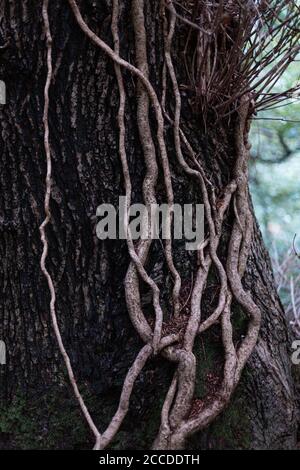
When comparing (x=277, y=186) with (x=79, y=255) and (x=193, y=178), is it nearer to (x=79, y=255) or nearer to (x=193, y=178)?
(x=193, y=178)

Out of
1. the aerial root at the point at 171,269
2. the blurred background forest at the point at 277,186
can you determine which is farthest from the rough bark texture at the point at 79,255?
the blurred background forest at the point at 277,186

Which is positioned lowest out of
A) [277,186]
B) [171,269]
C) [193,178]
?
[171,269]

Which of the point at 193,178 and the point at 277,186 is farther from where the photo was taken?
the point at 277,186

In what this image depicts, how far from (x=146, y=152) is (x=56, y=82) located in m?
0.35

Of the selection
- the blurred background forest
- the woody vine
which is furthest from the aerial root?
the blurred background forest

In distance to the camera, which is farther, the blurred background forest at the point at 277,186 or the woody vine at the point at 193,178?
the blurred background forest at the point at 277,186

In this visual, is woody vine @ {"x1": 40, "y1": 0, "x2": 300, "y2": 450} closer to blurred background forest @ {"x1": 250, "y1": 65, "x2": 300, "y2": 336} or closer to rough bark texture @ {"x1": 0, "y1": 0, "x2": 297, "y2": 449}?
rough bark texture @ {"x1": 0, "y1": 0, "x2": 297, "y2": 449}

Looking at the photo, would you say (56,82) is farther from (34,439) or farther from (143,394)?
(34,439)

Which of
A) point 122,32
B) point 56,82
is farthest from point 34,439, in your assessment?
point 122,32

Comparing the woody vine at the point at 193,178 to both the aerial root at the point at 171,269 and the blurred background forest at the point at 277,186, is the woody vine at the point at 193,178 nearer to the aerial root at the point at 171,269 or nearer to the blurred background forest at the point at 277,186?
the aerial root at the point at 171,269

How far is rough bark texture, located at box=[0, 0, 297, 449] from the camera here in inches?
68.3

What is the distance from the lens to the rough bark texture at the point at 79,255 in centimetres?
173

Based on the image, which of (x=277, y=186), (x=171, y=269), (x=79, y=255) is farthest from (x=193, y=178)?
(x=277, y=186)

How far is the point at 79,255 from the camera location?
5.96 ft
